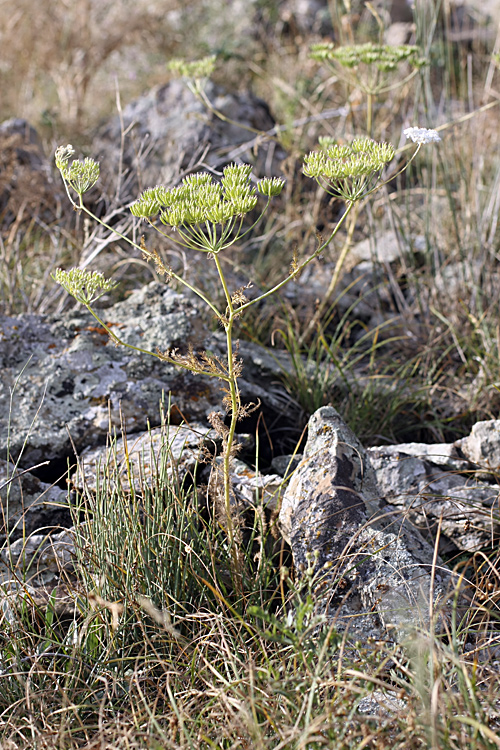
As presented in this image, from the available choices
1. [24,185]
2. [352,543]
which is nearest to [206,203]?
[352,543]

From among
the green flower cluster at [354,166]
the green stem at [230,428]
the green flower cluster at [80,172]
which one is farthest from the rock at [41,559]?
the green flower cluster at [354,166]

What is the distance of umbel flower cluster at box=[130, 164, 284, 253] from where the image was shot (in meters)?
1.34

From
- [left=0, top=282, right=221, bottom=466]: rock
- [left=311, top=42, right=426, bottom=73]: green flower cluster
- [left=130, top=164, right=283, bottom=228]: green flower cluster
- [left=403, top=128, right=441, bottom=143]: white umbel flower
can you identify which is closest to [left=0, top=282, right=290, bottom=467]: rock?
[left=0, top=282, right=221, bottom=466]: rock

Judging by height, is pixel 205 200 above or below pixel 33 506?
above

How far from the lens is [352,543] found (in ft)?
5.84

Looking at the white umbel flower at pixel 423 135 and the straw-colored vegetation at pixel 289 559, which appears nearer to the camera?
the straw-colored vegetation at pixel 289 559

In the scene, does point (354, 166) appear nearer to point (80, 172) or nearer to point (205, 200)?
point (205, 200)

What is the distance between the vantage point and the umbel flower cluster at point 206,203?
52.7 inches

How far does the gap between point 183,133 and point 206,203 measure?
3383mm

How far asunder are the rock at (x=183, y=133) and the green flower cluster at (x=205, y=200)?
2.83m

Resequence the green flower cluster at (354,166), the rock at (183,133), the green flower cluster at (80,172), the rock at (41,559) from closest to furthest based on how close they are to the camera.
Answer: the green flower cluster at (354,166), the green flower cluster at (80,172), the rock at (41,559), the rock at (183,133)

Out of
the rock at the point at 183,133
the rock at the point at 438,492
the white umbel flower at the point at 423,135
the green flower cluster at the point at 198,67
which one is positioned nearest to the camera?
the white umbel flower at the point at 423,135

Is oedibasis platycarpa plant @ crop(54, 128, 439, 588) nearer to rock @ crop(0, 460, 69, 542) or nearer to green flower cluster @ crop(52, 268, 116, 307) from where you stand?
green flower cluster @ crop(52, 268, 116, 307)

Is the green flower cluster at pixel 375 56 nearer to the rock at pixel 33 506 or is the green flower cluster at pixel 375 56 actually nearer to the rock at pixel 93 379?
the rock at pixel 93 379
